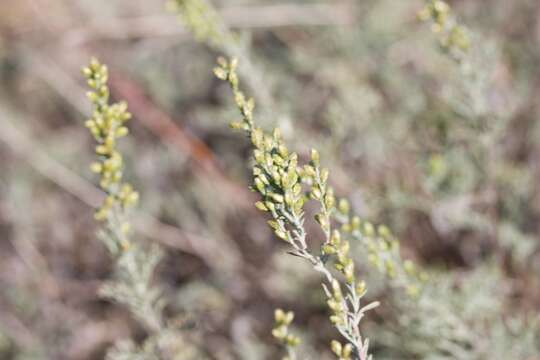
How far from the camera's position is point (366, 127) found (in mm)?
3721

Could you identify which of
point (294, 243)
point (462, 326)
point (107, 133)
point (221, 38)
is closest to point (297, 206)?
point (294, 243)

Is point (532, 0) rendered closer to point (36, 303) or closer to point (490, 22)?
point (490, 22)

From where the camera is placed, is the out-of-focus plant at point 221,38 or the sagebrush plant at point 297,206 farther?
the out-of-focus plant at point 221,38

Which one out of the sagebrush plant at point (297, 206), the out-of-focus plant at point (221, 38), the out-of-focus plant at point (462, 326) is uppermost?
the out-of-focus plant at point (221, 38)

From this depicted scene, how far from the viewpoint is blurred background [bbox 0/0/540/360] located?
10.2 feet

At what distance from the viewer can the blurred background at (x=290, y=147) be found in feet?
10.2

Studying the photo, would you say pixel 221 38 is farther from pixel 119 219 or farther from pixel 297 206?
pixel 297 206

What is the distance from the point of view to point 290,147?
10.4ft

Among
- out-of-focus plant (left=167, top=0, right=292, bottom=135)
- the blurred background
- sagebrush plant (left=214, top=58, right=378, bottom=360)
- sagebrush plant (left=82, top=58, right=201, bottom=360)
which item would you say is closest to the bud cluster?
sagebrush plant (left=82, top=58, right=201, bottom=360)

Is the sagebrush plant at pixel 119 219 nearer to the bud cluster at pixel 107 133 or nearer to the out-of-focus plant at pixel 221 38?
the bud cluster at pixel 107 133

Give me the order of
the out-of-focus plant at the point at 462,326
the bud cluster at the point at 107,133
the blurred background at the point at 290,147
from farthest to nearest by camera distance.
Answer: the blurred background at the point at 290,147 < the out-of-focus plant at the point at 462,326 < the bud cluster at the point at 107,133

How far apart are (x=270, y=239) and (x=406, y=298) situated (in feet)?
5.48

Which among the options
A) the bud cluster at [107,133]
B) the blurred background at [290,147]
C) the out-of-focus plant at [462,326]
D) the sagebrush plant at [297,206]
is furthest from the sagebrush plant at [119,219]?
the out-of-focus plant at [462,326]

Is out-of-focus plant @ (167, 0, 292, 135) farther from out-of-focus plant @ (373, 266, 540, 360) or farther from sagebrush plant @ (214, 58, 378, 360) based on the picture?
out-of-focus plant @ (373, 266, 540, 360)
